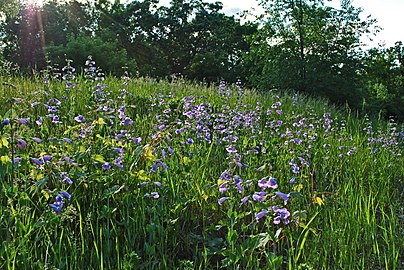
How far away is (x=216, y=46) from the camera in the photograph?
30.4 metres

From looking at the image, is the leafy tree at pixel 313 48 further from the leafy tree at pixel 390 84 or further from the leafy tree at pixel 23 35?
the leafy tree at pixel 23 35

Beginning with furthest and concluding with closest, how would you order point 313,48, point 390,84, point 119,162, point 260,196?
point 390,84 → point 313,48 → point 119,162 → point 260,196

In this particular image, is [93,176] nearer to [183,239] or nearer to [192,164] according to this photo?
[183,239]

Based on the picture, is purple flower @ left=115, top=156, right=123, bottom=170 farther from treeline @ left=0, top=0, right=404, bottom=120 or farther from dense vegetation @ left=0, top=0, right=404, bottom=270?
treeline @ left=0, top=0, right=404, bottom=120

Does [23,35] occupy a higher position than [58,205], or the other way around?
[23,35]

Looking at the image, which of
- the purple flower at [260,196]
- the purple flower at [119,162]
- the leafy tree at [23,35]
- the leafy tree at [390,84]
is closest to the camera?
the purple flower at [260,196]

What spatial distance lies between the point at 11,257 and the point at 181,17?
104 ft

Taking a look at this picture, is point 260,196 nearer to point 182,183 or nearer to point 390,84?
point 182,183

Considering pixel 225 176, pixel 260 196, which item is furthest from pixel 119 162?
pixel 260 196

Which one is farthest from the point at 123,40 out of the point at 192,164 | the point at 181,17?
the point at 192,164

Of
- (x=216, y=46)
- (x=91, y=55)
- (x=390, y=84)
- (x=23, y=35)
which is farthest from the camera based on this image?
(x=216, y=46)

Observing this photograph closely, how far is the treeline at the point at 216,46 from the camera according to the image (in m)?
13.5

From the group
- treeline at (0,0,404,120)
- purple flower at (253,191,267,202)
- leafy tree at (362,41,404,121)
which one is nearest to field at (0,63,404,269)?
purple flower at (253,191,267,202)

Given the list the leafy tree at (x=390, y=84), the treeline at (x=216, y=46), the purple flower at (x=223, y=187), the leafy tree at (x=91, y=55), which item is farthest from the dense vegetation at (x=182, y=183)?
the leafy tree at (x=390, y=84)
